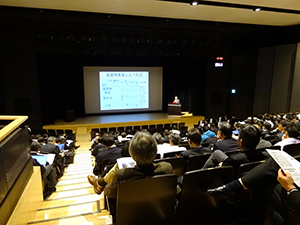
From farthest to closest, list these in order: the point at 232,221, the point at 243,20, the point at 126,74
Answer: the point at 126,74 → the point at 243,20 → the point at 232,221

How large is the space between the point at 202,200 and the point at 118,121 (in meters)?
8.70

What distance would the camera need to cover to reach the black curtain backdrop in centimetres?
1033

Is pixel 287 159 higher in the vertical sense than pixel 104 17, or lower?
lower

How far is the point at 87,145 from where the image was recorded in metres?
8.10

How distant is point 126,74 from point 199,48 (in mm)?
3936

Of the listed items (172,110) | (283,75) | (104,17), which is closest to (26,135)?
(104,17)

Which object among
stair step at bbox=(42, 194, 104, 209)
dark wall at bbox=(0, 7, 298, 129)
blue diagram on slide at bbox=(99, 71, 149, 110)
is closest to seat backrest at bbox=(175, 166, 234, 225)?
stair step at bbox=(42, 194, 104, 209)

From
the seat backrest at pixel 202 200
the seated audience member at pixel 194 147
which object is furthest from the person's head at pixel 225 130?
the seat backrest at pixel 202 200

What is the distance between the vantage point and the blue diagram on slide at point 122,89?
1166 cm

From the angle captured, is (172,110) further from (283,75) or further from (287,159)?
(287,159)

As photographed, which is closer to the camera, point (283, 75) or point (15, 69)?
point (15, 69)

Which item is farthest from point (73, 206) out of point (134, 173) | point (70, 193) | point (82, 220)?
point (134, 173)

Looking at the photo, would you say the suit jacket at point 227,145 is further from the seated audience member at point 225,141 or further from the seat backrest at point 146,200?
the seat backrest at point 146,200

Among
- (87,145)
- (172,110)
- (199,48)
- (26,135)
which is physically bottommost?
(87,145)
